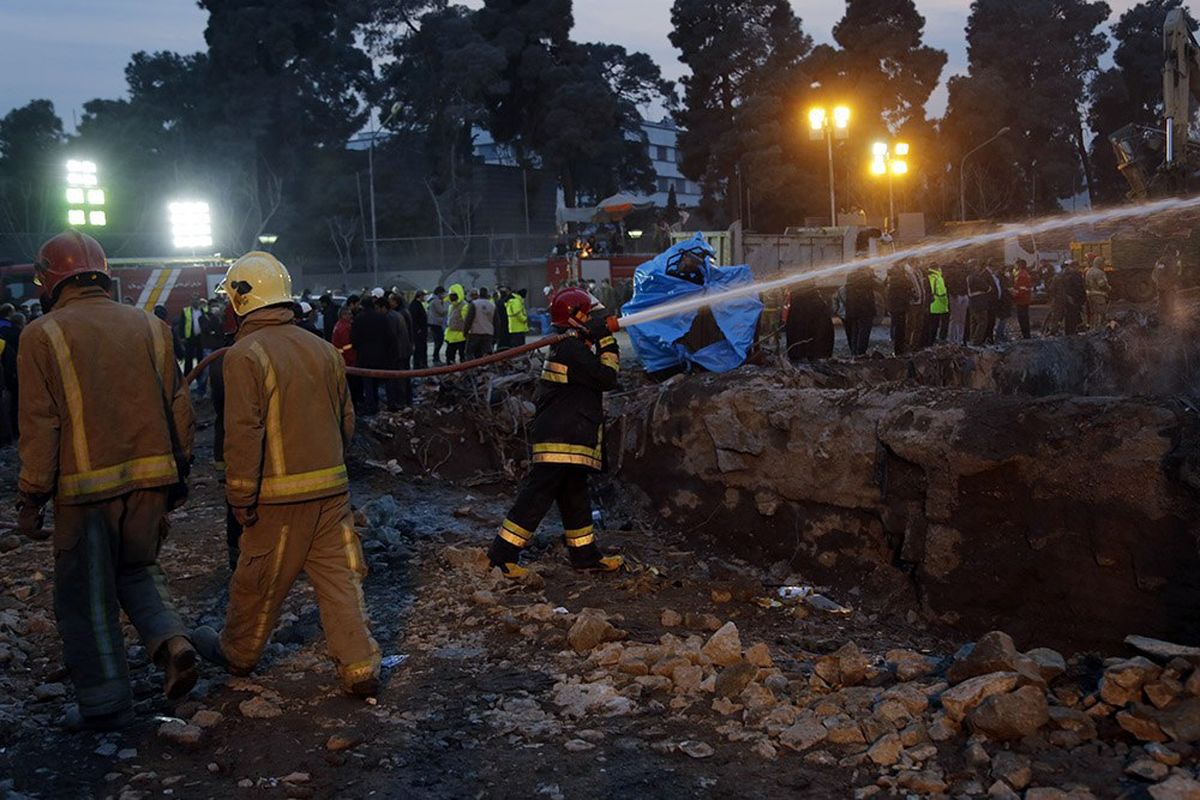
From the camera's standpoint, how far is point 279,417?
4.37m

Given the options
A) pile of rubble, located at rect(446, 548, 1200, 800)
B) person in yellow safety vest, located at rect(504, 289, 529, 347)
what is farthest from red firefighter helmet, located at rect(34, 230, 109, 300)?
person in yellow safety vest, located at rect(504, 289, 529, 347)

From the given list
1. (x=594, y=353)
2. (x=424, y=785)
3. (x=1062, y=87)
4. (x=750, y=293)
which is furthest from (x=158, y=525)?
(x=1062, y=87)

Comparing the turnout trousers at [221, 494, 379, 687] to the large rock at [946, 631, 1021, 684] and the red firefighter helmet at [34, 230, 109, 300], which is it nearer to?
the red firefighter helmet at [34, 230, 109, 300]

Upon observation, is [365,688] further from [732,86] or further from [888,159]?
[732,86]

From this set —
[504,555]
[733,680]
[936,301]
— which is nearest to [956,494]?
[733,680]

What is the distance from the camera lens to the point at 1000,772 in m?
3.46

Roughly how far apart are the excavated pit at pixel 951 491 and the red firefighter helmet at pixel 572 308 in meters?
1.42

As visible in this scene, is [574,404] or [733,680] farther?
[574,404]

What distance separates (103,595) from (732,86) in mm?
43979

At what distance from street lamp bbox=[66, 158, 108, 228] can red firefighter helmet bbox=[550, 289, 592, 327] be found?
20.4 meters

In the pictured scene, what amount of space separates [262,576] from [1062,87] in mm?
51144

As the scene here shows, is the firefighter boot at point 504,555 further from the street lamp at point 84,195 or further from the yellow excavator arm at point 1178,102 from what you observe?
the street lamp at point 84,195

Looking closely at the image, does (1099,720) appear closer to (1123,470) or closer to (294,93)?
(1123,470)

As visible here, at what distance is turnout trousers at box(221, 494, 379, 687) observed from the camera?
437 cm
